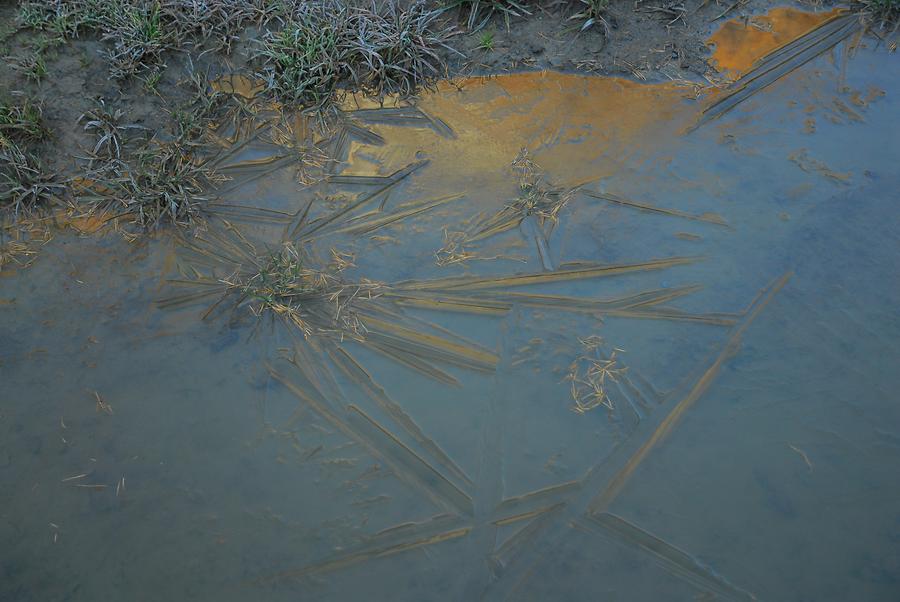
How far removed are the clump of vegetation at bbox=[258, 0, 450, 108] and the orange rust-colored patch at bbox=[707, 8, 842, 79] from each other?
1303mm

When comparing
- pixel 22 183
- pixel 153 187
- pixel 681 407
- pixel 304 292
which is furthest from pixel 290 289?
pixel 681 407

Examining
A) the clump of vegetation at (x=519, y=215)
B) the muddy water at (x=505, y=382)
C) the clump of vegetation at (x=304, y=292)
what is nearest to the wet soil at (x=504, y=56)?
the muddy water at (x=505, y=382)

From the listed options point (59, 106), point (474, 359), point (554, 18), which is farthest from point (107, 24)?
point (474, 359)

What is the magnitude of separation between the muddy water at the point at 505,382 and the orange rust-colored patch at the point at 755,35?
220mm

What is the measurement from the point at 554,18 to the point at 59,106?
7.44 feet

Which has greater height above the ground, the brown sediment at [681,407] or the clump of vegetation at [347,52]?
the clump of vegetation at [347,52]

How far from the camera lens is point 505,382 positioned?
93.0 inches

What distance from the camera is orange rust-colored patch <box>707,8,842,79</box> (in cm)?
322

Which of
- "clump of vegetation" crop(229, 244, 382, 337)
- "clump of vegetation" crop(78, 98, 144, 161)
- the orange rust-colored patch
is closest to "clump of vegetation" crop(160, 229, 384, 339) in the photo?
"clump of vegetation" crop(229, 244, 382, 337)

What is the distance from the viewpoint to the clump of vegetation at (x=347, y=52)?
3.12 m

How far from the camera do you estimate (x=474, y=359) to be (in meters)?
2.43

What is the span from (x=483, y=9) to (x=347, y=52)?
0.70 meters

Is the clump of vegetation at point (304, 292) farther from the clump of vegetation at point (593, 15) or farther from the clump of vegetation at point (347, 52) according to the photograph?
the clump of vegetation at point (593, 15)

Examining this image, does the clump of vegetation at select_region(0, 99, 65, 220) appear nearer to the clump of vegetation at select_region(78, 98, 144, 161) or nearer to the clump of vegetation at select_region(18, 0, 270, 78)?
the clump of vegetation at select_region(78, 98, 144, 161)
